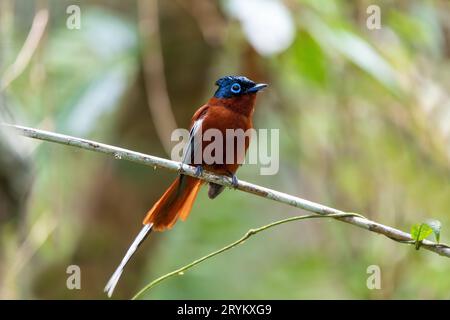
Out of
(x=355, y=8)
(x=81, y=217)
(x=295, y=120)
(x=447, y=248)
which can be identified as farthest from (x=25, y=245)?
(x=355, y=8)

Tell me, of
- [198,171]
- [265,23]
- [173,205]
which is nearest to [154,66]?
[265,23]

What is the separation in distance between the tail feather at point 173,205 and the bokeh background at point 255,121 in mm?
763

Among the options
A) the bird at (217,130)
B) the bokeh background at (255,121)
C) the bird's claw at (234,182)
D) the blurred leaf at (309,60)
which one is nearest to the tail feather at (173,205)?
the bird at (217,130)

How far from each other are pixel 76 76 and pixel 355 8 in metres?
1.83

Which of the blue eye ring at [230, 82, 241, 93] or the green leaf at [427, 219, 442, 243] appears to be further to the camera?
the blue eye ring at [230, 82, 241, 93]

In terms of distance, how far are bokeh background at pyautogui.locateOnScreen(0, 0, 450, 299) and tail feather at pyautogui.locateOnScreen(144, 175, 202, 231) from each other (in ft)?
2.50

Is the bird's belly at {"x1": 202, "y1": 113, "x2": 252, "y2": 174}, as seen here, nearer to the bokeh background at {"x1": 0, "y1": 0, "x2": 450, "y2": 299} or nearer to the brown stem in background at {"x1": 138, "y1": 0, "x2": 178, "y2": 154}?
the bokeh background at {"x1": 0, "y1": 0, "x2": 450, "y2": 299}

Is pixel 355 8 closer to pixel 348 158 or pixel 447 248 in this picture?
pixel 348 158

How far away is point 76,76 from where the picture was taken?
4.38m

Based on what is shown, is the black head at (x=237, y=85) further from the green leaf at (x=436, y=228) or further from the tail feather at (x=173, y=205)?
the green leaf at (x=436, y=228)

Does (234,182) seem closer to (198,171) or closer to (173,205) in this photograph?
(198,171)

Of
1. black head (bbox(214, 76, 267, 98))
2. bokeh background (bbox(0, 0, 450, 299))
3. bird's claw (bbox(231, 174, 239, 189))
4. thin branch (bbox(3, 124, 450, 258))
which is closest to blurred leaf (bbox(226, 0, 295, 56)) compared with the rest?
black head (bbox(214, 76, 267, 98))

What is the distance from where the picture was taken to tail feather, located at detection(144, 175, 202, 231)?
284cm

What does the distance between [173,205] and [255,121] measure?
6.97ft
